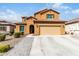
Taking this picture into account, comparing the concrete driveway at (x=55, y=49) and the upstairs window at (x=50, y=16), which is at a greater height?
the upstairs window at (x=50, y=16)

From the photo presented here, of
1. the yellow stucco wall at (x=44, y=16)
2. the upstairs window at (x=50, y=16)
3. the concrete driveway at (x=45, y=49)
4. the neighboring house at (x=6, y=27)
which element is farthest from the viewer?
the yellow stucco wall at (x=44, y=16)

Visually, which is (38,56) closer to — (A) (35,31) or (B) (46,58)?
(B) (46,58)

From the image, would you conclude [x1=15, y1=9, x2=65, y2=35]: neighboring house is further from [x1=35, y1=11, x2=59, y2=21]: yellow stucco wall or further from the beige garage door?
[x1=35, y1=11, x2=59, y2=21]: yellow stucco wall

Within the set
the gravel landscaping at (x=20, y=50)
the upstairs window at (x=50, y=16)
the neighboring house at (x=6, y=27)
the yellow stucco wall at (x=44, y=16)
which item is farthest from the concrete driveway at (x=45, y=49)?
the yellow stucco wall at (x=44, y=16)

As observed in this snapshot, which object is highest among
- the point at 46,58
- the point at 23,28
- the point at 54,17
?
the point at 54,17

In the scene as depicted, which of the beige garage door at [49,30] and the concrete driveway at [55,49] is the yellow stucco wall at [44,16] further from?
the concrete driveway at [55,49]

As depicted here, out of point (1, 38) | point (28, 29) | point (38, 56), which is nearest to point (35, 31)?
point (28, 29)

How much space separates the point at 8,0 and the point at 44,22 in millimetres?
16324

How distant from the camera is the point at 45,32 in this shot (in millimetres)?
31562

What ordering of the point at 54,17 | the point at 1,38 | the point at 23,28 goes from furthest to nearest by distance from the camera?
1. the point at 54,17
2. the point at 23,28
3. the point at 1,38

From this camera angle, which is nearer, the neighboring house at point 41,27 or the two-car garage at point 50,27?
the neighboring house at point 41,27

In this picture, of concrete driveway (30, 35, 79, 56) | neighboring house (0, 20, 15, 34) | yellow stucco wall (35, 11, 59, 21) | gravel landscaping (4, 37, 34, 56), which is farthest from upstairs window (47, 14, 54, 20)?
gravel landscaping (4, 37, 34, 56)

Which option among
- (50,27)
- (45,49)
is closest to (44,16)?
(50,27)

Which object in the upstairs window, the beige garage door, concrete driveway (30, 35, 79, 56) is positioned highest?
the upstairs window
